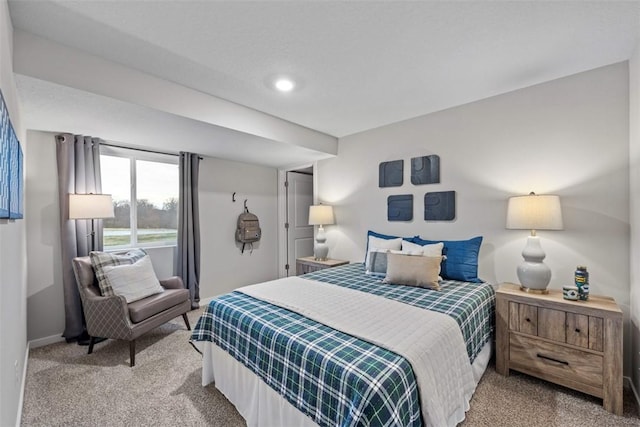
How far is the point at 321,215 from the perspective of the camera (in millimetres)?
3910

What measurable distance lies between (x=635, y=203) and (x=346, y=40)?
2.34 meters

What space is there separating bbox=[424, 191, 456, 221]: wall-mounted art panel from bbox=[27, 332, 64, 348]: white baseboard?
409 cm

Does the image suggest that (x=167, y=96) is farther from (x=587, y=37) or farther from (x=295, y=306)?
(x=587, y=37)

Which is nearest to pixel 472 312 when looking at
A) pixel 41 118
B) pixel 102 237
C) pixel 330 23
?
pixel 330 23

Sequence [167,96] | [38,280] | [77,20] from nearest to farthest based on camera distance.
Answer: [77,20], [167,96], [38,280]

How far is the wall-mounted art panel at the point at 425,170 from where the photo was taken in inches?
122

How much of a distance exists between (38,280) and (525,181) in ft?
15.8

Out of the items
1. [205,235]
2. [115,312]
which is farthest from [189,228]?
[115,312]

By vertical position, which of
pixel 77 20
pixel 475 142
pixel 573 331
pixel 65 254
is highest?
pixel 77 20

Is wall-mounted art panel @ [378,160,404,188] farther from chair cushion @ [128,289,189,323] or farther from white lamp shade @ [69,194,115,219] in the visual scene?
white lamp shade @ [69,194,115,219]

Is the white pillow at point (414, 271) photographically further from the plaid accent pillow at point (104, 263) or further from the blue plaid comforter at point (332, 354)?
the plaid accent pillow at point (104, 263)

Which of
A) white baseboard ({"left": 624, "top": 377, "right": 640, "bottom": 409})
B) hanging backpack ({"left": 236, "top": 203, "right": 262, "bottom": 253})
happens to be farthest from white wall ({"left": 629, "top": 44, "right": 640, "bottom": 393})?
hanging backpack ({"left": 236, "top": 203, "right": 262, "bottom": 253})

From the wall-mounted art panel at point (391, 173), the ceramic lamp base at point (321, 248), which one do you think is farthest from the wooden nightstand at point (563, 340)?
the ceramic lamp base at point (321, 248)

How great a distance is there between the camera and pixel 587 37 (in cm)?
184
